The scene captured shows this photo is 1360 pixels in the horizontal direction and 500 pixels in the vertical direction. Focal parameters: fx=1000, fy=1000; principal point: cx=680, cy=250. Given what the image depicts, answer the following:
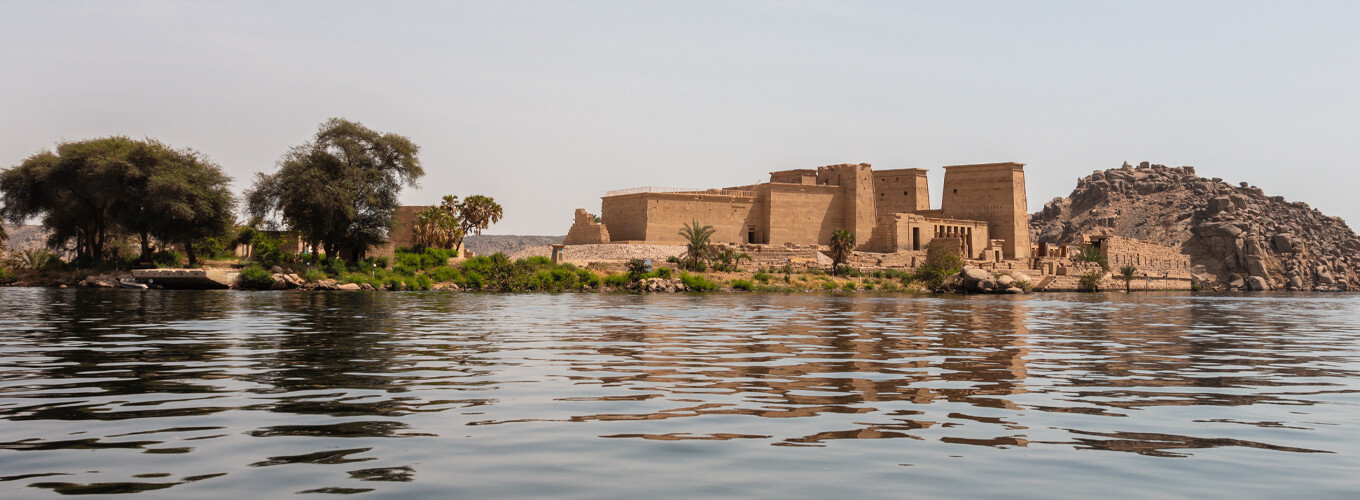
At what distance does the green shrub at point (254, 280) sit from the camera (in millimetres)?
43281

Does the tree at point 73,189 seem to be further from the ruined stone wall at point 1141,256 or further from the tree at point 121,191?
the ruined stone wall at point 1141,256

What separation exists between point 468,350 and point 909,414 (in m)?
7.24

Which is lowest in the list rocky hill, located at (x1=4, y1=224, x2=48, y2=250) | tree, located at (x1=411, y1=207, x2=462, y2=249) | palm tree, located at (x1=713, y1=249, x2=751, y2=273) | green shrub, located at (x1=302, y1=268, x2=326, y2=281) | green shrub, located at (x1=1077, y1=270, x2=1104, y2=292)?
green shrub, located at (x1=1077, y1=270, x2=1104, y2=292)

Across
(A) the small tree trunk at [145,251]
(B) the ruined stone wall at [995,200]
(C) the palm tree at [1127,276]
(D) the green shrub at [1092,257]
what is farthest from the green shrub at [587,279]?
(C) the palm tree at [1127,276]

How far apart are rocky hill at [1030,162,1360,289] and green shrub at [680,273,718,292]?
6716 centimetres

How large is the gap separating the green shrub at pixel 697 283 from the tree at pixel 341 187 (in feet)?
47.4

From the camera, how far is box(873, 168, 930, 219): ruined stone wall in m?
78.5

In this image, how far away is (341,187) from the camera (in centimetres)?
4659

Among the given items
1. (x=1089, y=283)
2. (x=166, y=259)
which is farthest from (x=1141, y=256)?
(x=166, y=259)

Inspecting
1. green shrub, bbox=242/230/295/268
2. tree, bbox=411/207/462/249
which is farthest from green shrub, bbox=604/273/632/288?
green shrub, bbox=242/230/295/268

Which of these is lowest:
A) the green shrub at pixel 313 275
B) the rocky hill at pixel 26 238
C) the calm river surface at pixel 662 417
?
the calm river surface at pixel 662 417

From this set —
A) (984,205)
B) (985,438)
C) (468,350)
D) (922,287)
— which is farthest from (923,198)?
(985,438)

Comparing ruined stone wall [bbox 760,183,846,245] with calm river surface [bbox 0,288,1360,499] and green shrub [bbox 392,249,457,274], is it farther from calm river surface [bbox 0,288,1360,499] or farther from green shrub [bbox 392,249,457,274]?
calm river surface [bbox 0,288,1360,499]

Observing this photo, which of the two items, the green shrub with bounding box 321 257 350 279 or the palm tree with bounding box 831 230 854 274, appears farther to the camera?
the palm tree with bounding box 831 230 854 274
